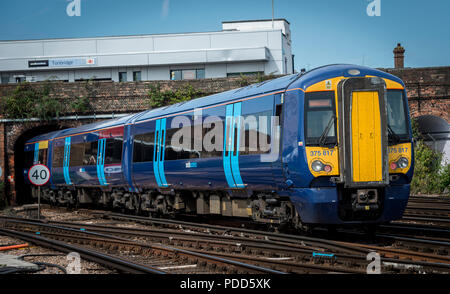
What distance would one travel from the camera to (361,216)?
10.1 metres

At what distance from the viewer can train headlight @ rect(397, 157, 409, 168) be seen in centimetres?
1022

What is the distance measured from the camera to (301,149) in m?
9.93

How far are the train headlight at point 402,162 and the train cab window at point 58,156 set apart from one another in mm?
15674

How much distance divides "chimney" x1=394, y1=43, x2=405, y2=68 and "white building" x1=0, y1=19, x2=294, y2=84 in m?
→ 11.0

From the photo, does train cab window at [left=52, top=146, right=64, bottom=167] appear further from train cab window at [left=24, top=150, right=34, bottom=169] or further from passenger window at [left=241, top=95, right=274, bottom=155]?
passenger window at [left=241, top=95, right=274, bottom=155]

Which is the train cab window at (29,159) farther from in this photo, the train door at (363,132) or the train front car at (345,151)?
the train door at (363,132)

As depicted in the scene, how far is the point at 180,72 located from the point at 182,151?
23726 mm

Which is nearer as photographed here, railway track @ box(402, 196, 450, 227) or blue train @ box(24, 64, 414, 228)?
blue train @ box(24, 64, 414, 228)

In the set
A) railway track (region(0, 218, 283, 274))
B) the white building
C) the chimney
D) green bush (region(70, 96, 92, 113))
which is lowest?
railway track (region(0, 218, 283, 274))

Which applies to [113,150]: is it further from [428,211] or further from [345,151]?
[345,151]

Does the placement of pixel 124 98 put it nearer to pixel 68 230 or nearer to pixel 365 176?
pixel 68 230

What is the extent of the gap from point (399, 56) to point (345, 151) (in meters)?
18.6

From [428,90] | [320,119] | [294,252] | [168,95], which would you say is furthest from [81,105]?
[294,252]

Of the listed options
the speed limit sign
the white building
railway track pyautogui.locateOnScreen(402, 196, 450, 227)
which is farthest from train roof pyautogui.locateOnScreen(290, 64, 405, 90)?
the white building
